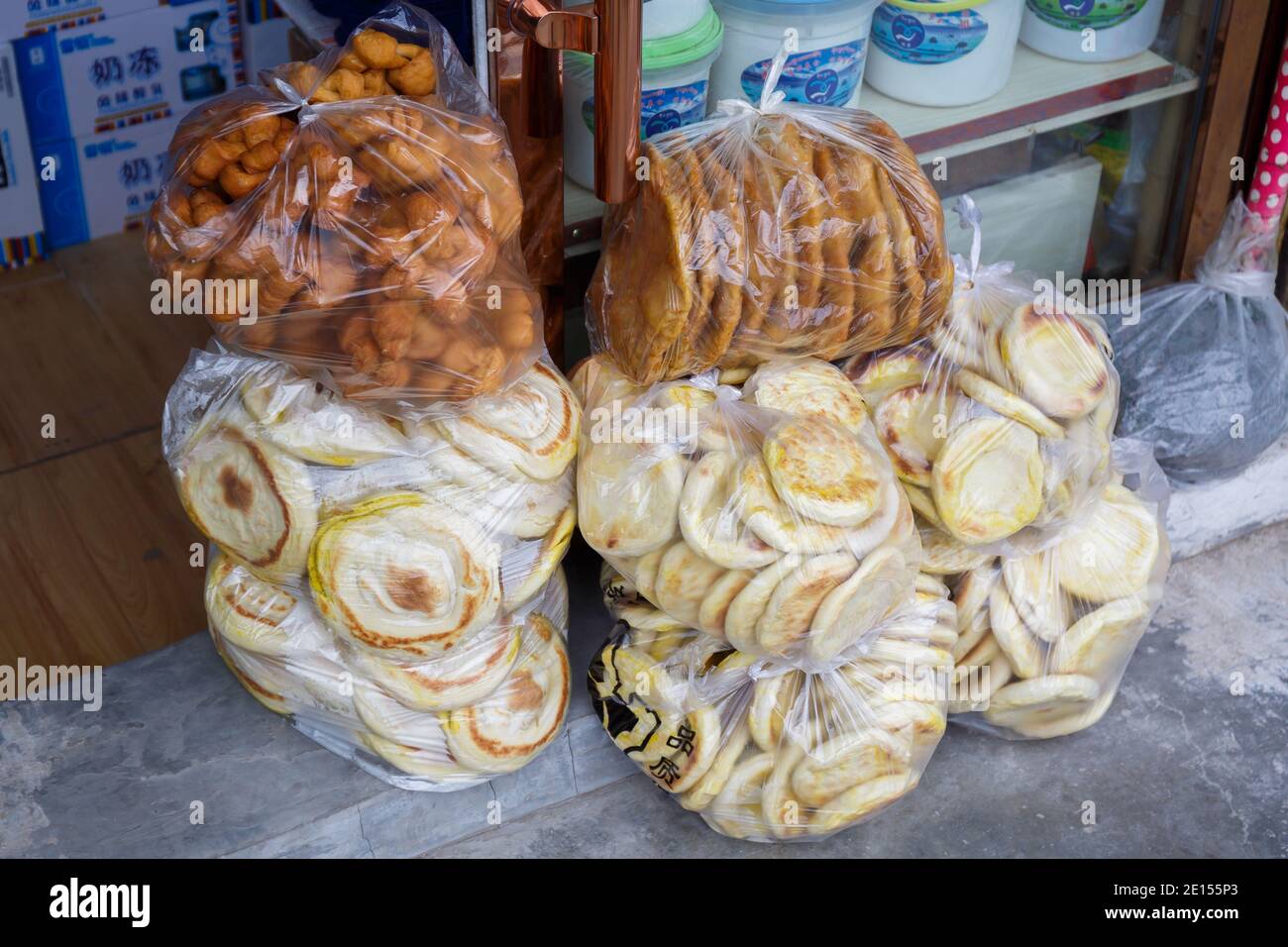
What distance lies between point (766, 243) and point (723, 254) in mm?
67

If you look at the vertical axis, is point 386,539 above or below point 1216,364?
above

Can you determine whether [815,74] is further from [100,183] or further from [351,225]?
[100,183]

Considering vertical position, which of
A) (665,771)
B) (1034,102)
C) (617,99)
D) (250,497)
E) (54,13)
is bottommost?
(665,771)

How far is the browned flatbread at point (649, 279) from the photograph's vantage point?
2021 millimetres

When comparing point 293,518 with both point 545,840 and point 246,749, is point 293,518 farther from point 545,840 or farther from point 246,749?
point 545,840

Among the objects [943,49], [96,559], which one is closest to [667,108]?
[943,49]

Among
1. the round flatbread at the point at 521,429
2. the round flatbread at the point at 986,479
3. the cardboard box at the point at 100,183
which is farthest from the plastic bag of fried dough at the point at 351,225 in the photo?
the cardboard box at the point at 100,183

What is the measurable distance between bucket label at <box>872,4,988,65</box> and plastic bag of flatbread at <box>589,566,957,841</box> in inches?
41.1

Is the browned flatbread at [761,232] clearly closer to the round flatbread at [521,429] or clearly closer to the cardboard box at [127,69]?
the round flatbread at [521,429]

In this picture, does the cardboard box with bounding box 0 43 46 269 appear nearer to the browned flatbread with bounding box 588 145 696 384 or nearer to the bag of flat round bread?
the bag of flat round bread

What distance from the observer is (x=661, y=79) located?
2.26m

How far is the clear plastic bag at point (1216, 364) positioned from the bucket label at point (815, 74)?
78cm

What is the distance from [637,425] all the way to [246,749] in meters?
0.83
